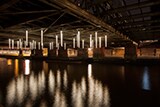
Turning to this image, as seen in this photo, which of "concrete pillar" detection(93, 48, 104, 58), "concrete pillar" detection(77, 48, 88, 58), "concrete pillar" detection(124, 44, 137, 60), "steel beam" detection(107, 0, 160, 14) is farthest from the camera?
"concrete pillar" detection(77, 48, 88, 58)

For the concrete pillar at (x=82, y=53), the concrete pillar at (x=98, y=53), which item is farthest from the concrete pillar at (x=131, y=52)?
the concrete pillar at (x=82, y=53)

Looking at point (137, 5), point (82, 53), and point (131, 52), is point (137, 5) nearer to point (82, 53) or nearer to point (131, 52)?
point (131, 52)

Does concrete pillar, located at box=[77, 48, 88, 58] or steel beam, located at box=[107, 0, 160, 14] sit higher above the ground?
steel beam, located at box=[107, 0, 160, 14]

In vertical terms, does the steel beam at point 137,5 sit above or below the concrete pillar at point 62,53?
above

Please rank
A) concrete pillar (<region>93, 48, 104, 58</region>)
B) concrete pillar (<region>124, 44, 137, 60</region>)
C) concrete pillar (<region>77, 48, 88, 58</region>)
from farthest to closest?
concrete pillar (<region>77, 48, 88, 58</region>)
concrete pillar (<region>93, 48, 104, 58</region>)
concrete pillar (<region>124, 44, 137, 60</region>)

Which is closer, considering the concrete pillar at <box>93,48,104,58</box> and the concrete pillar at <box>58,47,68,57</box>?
the concrete pillar at <box>93,48,104,58</box>

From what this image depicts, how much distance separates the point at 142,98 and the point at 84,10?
5114mm

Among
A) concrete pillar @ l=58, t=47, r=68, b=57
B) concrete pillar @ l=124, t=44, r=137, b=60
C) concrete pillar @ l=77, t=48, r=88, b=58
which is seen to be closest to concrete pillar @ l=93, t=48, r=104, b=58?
concrete pillar @ l=77, t=48, r=88, b=58

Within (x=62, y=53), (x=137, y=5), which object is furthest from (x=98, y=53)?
(x=137, y=5)

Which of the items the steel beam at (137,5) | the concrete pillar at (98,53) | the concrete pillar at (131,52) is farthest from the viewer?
the concrete pillar at (98,53)

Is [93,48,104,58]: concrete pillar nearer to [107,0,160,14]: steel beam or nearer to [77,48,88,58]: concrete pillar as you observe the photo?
[77,48,88,58]: concrete pillar

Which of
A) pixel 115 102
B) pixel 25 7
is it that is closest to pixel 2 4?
pixel 25 7

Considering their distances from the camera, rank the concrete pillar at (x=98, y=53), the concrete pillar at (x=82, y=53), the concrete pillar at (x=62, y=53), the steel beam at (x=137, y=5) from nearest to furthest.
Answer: the steel beam at (x=137, y=5)
the concrete pillar at (x=98, y=53)
the concrete pillar at (x=82, y=53)
the concrete pillar at (x=62, y=53)

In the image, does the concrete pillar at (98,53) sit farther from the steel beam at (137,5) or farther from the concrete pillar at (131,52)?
the steel beam at (137,5)
